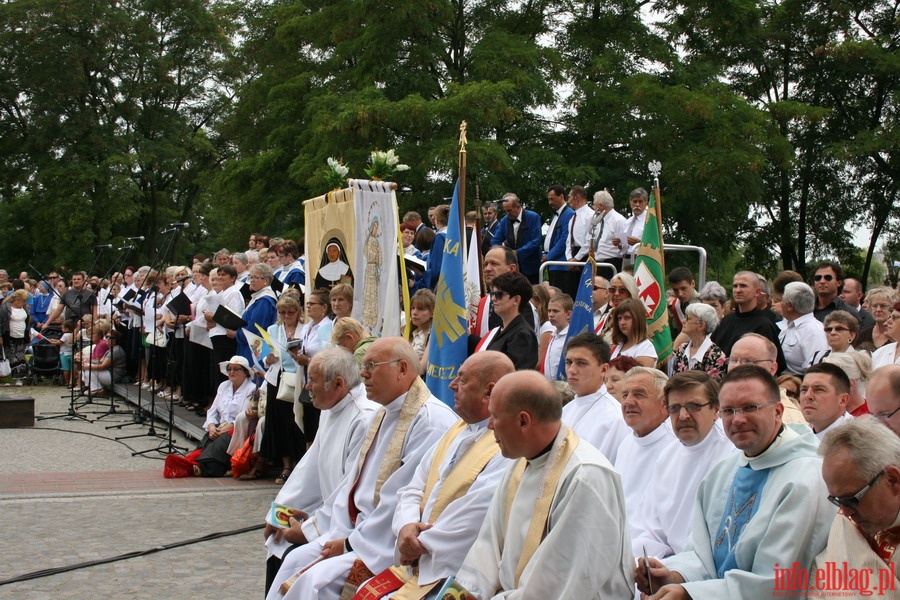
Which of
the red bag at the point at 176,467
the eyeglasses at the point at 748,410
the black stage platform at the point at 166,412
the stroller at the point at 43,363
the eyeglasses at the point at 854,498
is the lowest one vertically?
the red bag at the point at 176,467

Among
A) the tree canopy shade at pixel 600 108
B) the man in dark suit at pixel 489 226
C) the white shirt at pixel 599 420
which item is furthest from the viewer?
the tree canopy shade at pixel 600 108

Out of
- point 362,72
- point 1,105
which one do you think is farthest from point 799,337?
point 1,105

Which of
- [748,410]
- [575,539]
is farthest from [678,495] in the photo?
[575,539]

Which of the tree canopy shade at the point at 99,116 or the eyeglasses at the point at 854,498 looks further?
the tree canopy shade at the point at 99,116

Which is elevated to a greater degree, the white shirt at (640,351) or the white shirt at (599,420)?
the white shirt at (640,351)

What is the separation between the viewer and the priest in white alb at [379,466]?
18.1 feet

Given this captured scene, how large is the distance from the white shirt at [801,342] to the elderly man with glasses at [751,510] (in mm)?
3807

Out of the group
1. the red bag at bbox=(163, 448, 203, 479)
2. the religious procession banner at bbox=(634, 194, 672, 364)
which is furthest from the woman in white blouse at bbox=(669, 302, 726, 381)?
the red bag at bbox=(163, 448, 203, 479)

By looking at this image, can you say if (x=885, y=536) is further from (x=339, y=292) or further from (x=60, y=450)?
(x=60, y=450)

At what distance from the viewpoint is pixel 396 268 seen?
9.39 metres

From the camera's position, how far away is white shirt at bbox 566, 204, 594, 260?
451 inches

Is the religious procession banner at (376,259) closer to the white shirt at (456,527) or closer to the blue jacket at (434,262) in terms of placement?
the blue jacket at (434,262)

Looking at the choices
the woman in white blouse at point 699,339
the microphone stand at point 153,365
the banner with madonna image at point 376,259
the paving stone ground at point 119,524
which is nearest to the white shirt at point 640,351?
the woman in white blouse at point 699,339

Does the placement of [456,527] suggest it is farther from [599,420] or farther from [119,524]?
[119,524]
